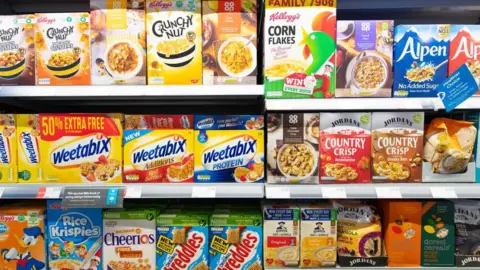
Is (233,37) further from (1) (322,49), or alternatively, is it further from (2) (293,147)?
(2) (293,147)

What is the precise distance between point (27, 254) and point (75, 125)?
710mm

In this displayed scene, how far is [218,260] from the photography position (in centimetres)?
161

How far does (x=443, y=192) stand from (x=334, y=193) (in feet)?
1.69

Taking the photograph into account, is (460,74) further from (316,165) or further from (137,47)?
(137,47)

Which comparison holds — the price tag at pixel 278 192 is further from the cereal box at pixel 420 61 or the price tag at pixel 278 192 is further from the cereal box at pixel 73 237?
the cereal box at pixel 73 237

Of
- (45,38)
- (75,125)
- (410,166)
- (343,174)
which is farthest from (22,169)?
(410,166)

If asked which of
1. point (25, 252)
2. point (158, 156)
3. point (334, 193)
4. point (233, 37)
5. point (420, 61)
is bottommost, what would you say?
point (25, 252)

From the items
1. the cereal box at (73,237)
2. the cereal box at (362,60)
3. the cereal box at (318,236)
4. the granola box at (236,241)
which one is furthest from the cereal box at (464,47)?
the cereal box at (73,237)

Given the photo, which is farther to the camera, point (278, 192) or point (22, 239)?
point (22, 239)

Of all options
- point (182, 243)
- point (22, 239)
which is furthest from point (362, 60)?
point (22, 239)

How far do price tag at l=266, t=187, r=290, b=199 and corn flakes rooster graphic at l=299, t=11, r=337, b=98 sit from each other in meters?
0.48

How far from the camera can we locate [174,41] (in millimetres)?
1563

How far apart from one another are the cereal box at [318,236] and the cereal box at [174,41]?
0.88m

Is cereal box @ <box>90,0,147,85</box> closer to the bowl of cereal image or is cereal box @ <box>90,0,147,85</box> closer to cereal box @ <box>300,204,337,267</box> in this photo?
the bowl of cereal image
